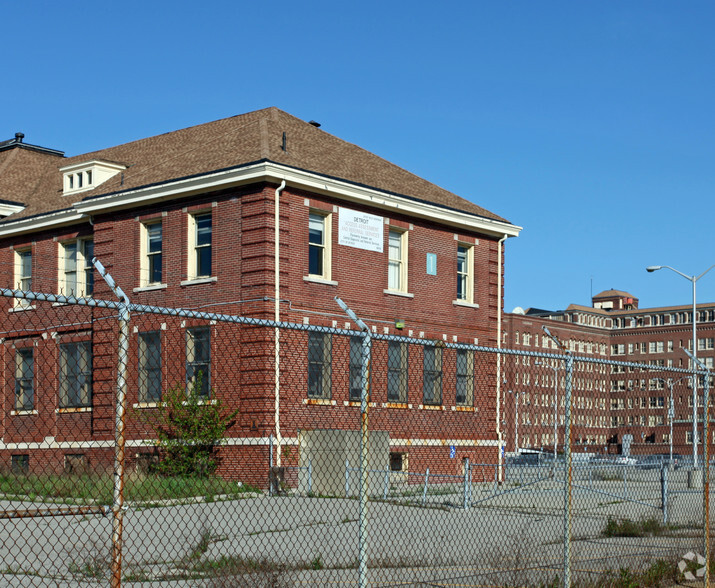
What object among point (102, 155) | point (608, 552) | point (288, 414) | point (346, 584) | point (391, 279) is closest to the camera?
point (346, 584)

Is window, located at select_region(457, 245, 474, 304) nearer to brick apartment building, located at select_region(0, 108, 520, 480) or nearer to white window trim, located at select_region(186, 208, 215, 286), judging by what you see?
brick apartment building, located at select_region(0, 108, 520, 480)

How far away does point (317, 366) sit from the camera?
32469 mm

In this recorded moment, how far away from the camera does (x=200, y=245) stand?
110 ft

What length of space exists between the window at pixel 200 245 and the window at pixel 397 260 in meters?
6.36

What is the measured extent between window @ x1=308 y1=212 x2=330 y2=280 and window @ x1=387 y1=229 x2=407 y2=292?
121 inches

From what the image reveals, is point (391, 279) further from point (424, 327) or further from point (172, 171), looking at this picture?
point (172, 171)

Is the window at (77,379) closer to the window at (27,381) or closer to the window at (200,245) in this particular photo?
the window at (27,381)

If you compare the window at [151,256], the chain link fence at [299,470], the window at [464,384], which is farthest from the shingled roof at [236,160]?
the window at [464,384]

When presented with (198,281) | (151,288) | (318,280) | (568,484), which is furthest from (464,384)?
(568,484)

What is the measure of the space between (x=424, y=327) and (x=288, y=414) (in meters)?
7.43

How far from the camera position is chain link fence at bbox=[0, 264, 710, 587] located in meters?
15.1

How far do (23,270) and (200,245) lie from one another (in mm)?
9628

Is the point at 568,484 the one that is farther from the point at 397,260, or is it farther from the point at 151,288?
the point at 397,260

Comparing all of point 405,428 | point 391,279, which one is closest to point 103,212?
point 391,279
